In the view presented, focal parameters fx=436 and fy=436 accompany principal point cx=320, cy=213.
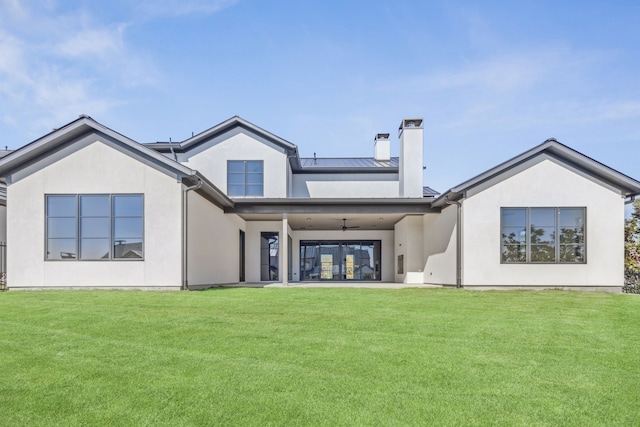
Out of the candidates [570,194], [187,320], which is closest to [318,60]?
[570,194]

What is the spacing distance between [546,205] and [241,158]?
12115 millimetres

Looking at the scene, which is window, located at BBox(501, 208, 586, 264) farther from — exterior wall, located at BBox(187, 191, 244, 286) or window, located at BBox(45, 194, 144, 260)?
window, located at BBox(45, 194, 144, 260)

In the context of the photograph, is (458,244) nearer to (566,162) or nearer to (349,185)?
(566,162)

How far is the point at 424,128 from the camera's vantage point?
62.9 feet

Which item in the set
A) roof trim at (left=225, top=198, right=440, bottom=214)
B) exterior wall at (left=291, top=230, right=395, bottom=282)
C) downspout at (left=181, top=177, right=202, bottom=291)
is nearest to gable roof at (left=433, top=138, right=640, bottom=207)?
roof trim at (left=225, top=198, right=440, bottom=214)

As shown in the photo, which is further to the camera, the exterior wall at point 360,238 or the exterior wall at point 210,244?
the exterior wall at point 360,238

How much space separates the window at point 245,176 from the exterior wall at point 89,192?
22.7ft

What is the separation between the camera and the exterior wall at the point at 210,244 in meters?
12.9

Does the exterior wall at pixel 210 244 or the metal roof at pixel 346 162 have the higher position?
the metal roof at pixel 346 162

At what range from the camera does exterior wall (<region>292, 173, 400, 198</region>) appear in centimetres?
2219

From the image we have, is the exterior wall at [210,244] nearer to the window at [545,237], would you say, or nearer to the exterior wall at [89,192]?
the exterior wall at [89,192]

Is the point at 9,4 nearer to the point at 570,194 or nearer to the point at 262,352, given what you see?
the point at 262,352

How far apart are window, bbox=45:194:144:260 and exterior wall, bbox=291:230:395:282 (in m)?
11.7

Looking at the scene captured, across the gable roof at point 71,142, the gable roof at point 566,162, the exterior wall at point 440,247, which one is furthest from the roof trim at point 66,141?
the exterior wall at point 440,247
